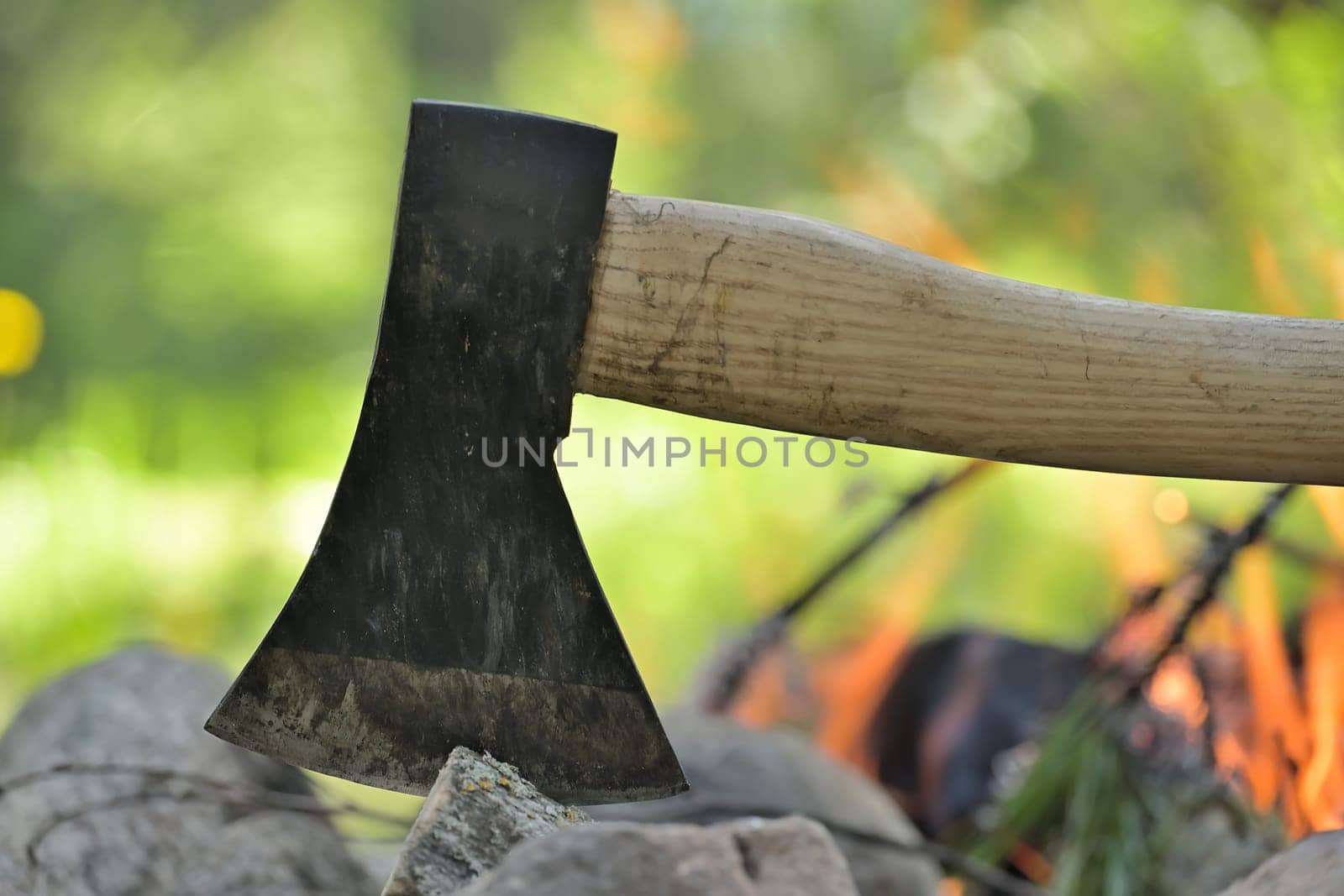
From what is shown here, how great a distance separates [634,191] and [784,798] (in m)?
1.97

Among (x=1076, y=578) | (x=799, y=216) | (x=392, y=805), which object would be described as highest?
(x=799, y=216)

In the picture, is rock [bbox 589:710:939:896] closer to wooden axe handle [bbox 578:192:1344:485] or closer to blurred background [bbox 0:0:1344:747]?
wooden axe handle [bbox 578:192:1344:485]

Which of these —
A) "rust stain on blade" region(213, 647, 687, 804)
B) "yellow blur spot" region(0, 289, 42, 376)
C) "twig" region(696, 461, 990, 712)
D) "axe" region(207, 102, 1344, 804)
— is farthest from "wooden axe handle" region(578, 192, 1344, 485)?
"yellow blur spot" region(0, 289, 42, 376)

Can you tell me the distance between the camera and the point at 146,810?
115cm

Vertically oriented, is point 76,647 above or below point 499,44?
below

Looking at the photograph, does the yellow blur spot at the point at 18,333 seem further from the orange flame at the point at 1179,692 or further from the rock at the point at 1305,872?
the rock at the point at 1305,872

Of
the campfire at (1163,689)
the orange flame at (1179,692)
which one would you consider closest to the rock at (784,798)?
the campfire at (1163,689)

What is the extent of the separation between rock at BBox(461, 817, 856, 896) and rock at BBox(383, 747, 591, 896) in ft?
0.25

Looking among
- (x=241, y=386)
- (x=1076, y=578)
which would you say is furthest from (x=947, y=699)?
(x=241, y=386)

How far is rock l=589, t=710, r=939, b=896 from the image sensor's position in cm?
131

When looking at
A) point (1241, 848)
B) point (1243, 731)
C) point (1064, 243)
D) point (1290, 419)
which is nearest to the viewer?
point (1290, 419)

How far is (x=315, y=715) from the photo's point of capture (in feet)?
2.75

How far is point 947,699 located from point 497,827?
1444mm

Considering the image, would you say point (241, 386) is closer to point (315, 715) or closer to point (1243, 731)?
point (315, 715)
